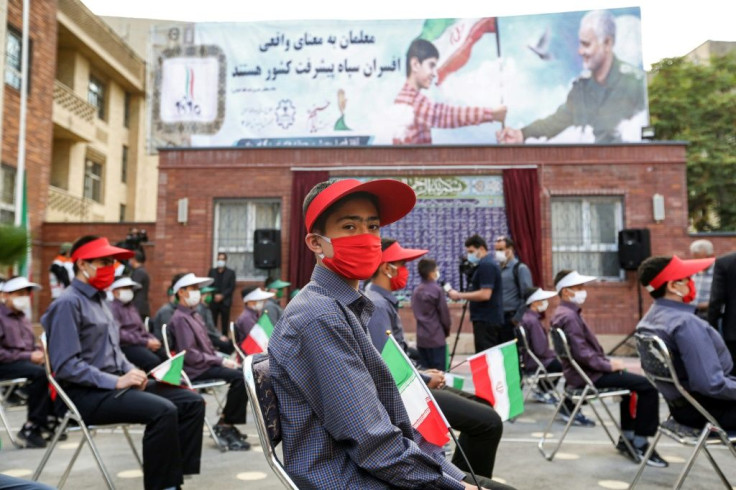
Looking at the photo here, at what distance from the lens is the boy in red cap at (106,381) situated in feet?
10.7

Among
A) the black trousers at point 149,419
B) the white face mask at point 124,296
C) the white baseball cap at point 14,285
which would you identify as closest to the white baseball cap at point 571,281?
the black trousers at point 149,419

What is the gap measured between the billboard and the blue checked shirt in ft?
46.1

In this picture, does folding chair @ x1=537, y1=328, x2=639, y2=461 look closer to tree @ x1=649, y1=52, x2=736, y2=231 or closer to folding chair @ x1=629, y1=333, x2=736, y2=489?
folding chair @ x1=629, y1=333, x2=736, y2=489

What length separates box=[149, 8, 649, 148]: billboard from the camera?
1543cm

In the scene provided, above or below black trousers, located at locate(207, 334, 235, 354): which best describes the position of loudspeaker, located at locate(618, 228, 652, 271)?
above

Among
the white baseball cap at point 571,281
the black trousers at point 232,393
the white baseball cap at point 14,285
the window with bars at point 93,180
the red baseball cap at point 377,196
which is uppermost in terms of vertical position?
the window with bars at point 93,180

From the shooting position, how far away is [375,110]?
15945 millimetres

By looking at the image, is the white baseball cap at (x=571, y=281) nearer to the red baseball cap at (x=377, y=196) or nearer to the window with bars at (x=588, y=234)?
the red baseball cap at (x=377, y=196)

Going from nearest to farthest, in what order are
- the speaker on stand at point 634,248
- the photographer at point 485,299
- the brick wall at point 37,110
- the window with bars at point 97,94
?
the photographer at point 485,299 → the speaker on stand at point 634,248 → the brick wall at point 37,110 → the window with bars at point 97,94

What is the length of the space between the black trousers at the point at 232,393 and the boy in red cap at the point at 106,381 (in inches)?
46.1

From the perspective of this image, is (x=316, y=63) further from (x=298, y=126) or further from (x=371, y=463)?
(x=371, y=463)

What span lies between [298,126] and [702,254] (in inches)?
446

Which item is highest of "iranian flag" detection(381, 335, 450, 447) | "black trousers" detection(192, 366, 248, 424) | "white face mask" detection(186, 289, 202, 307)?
"white face mask" detection(186, 289, 202, 307)

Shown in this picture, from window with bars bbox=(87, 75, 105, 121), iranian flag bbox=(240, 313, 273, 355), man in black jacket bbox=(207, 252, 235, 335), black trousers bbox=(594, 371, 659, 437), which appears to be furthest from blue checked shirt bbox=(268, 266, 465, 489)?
window with bars bbox=(87, 75, 105, 121)
